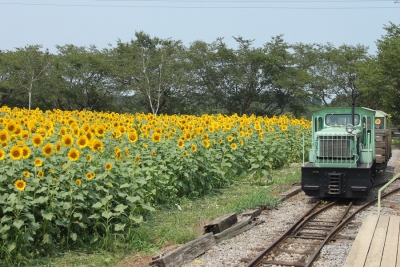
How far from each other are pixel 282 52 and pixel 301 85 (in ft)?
13.7

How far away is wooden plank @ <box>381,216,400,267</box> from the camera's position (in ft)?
15.5

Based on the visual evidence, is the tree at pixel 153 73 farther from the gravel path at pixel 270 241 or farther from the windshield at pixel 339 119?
the gravel path at pixel 270 241

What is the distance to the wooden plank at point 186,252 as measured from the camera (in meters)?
6.10

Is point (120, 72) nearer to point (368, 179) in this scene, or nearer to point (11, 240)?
point (368, 179)

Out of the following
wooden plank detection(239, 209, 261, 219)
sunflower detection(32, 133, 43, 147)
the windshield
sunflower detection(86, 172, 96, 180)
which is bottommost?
wooden plank detection(239, 209, 261, 219)

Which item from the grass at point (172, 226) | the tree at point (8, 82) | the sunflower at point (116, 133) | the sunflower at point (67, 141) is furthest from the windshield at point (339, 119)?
the tree at point (8, 82)

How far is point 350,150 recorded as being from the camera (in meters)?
11.0

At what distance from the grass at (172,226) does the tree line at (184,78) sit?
31652mm

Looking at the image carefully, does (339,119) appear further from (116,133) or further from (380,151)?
(116,133)

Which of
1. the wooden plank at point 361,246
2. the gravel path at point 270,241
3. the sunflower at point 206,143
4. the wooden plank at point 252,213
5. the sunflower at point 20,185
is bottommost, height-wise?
the gravel path at point 270,241

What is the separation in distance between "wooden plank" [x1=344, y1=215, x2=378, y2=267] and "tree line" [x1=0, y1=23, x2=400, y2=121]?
37.0m

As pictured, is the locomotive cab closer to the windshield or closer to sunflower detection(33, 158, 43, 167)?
the windshield

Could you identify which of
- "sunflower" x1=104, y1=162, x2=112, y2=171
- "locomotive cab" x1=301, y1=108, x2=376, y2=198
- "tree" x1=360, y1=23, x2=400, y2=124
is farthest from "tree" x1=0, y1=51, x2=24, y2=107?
"sunflower" x1=104, y1=162, x2=112, y2=171

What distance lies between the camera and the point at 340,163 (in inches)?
434
